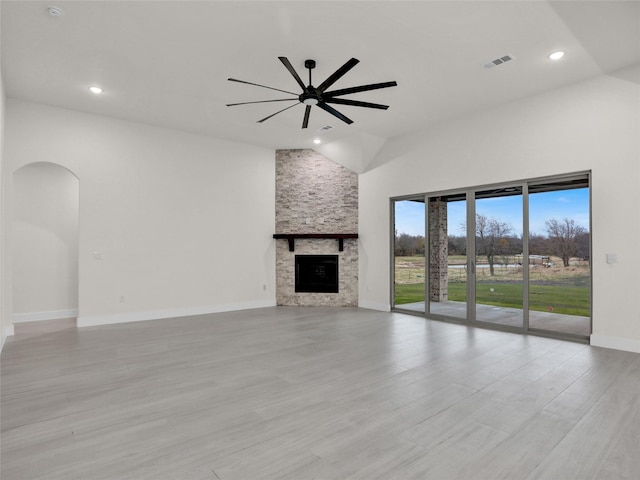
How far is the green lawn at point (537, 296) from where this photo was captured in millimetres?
5285

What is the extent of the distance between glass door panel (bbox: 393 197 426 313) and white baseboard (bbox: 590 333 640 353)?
271cm

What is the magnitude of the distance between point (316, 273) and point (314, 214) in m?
1.34

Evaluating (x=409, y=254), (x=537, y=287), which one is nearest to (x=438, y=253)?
(x=409, y=254)

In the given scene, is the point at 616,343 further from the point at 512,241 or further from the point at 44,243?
the point at 44,243

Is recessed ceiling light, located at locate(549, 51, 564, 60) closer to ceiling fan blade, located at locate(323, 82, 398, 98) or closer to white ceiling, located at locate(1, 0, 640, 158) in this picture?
white ceiling, located at locate(1, 0, 640, 158)

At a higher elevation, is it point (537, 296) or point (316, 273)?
point (316, 273)

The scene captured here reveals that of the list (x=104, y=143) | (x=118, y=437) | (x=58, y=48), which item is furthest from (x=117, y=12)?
(x=118, y=437)

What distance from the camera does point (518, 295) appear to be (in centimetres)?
564

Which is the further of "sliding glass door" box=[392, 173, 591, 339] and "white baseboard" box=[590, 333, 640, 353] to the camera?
"sliding glass door" box=[392, 173, 591, 339]

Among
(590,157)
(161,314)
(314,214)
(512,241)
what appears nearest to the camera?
(590,157)

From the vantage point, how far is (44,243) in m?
6.62

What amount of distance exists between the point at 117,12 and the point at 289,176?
4.99 metres

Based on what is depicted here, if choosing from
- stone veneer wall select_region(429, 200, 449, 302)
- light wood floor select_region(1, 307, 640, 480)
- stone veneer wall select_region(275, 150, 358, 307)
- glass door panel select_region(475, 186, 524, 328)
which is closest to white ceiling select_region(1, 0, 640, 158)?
glass door panel select_region(475, 186, 524, 328)

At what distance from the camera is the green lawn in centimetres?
529
